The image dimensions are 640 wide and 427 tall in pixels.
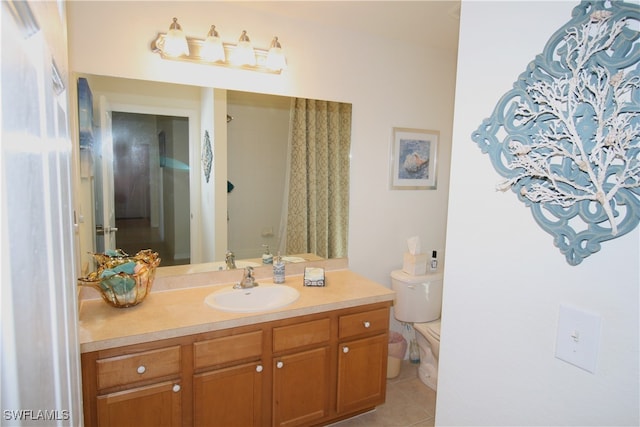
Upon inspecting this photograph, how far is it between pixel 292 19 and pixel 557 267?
223 centimetres

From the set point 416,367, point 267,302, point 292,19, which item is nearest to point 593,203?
point 267,302

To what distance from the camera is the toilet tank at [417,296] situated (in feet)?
9.53

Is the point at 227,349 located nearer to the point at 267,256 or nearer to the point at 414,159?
the point at 267,256

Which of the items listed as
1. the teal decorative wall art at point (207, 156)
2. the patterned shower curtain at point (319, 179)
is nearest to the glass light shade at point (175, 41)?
the teal decorative wall art at point (207, 156)

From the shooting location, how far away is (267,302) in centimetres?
231

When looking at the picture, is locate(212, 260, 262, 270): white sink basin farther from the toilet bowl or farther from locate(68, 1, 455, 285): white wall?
the toilet bowl

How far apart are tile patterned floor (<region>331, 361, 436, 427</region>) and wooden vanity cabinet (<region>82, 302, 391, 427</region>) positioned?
0.11m

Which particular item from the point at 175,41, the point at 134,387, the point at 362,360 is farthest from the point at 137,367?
the point at 175,41

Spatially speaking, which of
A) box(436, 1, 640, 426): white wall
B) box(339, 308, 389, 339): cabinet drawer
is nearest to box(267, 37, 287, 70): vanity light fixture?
box(436, 1, 640, 426): white wall

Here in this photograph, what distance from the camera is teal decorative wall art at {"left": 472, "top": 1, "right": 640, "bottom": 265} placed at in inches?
29.3

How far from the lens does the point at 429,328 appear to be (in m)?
2.87

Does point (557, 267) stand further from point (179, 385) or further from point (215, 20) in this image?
point (215, 20)

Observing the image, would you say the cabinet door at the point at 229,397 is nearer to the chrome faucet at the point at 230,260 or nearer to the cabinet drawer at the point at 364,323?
the cabinet drawer at the point at 364,323

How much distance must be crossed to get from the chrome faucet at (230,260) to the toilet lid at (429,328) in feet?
4.99
